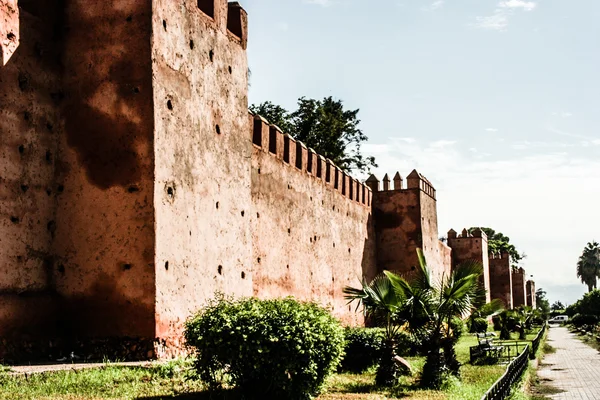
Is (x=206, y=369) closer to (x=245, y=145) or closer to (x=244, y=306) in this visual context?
(x=244, y=306)

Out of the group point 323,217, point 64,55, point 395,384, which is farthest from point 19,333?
point 323,217

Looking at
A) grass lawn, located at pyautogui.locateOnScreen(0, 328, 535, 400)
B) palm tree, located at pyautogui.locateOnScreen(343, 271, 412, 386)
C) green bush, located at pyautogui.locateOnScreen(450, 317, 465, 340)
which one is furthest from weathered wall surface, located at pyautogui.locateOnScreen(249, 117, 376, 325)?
grass lawn, located at pyautogui.locateOnScreen(0, 328, 535, 400)

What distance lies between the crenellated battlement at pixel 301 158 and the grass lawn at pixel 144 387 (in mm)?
6157

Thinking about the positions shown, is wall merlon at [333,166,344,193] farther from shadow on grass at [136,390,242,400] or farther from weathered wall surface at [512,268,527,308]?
weathered wall surface at [512,268,527,308]

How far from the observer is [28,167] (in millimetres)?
10625

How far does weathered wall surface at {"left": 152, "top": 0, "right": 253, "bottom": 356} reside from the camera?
10797mm

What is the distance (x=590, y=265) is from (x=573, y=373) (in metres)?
95.6

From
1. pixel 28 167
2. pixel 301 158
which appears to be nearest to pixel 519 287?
pixel 301 158

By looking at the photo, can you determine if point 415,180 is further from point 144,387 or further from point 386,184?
point 144,387

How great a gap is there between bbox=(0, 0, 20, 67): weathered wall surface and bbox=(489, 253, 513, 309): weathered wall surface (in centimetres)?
3495

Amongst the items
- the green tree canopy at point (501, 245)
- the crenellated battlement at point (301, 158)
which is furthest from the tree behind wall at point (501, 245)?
the crenellated battlement at point (301, 158)

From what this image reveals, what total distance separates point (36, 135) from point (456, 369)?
7.64 metres

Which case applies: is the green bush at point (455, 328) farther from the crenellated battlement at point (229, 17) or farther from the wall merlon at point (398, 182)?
the crenellated battlement at point (229, 17)

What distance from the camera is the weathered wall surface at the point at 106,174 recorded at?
10.4 metres
